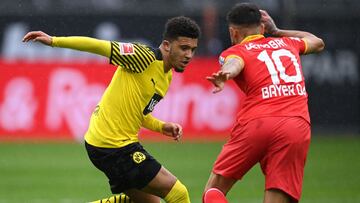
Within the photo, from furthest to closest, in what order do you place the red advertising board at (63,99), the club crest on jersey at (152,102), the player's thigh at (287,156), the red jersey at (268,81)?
the red advertising board at (63,99)
the club crest on jersey at (152,102)
the red jersey at (268,81)
the player's thigh at (287,156)

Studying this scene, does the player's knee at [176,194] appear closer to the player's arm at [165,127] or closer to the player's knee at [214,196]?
the player's knee at [214,196]

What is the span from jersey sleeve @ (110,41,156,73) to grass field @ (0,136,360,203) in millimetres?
4475

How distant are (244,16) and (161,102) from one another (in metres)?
11.2

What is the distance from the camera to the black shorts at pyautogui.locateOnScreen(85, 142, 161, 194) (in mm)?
8930

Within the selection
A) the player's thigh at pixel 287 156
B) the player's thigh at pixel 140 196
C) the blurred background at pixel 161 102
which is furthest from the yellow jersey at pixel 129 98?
the blurred background at pixel 161 102

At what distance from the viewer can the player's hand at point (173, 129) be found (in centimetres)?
958

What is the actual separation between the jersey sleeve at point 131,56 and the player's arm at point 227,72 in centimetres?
91

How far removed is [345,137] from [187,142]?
396 centimetres

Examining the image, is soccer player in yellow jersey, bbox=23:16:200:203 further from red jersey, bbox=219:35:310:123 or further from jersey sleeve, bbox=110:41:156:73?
red jersey, bbox=219:35:310:123

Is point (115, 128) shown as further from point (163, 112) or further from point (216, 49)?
point (216, 49)

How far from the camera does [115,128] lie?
9.03 m

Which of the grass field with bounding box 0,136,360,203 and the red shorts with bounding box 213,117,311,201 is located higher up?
the red shorts with bounding box 213,117,311,201

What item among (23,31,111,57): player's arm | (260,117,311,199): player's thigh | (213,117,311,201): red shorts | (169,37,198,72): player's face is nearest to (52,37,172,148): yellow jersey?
(169,37,198,72): player's face

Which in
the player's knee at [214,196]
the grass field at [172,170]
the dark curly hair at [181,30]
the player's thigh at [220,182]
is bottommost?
the grass field at [172,170]
